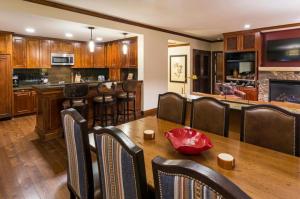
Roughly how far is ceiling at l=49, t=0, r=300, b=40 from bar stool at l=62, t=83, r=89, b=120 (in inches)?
60.1

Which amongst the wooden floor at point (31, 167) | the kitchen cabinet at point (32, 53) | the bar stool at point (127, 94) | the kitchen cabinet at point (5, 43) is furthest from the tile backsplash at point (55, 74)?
the bar stool at point (127, 94)

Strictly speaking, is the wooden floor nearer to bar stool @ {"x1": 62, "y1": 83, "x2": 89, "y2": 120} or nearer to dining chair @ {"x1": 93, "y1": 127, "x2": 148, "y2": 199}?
bar stool @ {"x1": 62, "y1": 83, "x2": 89, "y2": 120}

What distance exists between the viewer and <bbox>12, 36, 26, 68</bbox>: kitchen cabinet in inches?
229

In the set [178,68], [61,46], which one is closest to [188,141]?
[61,46]

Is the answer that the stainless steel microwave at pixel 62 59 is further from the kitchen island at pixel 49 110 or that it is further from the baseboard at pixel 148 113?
the baseboard at pixel 148 113

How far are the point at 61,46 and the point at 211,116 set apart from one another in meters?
6.07

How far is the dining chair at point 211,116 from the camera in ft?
6.89

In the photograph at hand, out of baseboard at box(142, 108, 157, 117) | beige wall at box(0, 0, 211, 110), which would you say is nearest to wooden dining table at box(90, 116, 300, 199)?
beige wall at box(0, 0, 211, 110)

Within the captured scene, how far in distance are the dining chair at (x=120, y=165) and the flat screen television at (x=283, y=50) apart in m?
6.14

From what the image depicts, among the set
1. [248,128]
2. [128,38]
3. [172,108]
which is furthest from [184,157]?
[128,38]

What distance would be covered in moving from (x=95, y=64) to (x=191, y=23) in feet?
12.4

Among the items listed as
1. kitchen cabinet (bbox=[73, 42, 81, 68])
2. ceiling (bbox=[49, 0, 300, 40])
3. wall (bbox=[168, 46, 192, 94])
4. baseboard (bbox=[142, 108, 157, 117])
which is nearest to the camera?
ceiling (bbox=[49, 0, 300, 40])

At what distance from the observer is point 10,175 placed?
2.69m

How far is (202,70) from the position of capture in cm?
818
